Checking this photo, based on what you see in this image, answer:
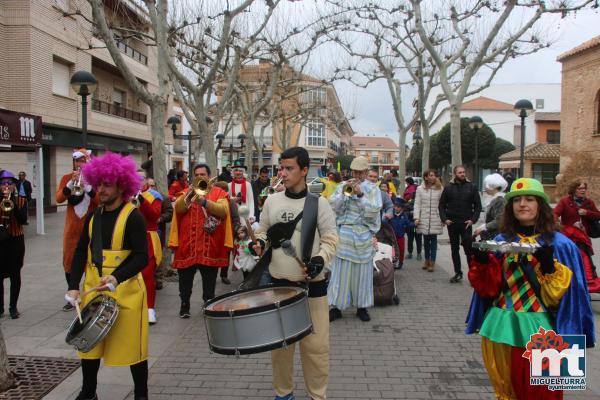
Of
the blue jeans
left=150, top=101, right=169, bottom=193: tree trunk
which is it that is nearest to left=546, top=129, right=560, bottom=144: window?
the blue jeans

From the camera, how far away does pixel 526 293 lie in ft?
9.32

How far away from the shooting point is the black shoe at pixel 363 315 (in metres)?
6.13

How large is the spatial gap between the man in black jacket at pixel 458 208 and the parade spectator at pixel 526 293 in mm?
5319

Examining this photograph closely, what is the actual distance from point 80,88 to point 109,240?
7421 millimetres

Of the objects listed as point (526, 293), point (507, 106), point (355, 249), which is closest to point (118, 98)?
point (355, 249)

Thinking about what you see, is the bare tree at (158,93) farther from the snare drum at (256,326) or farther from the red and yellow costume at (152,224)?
the snare drum at (256,326)

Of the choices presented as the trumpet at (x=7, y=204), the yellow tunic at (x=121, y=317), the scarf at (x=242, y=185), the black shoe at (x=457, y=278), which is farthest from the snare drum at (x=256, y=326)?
the black shoe at (x=457, y=278)

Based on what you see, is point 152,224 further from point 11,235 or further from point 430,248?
point 430,248

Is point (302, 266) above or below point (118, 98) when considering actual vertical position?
below

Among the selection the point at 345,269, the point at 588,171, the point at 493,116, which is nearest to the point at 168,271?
the point at 345,269

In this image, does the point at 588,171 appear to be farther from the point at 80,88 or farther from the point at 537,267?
the point at 537,267

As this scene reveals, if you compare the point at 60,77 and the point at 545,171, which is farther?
the point at 545,171

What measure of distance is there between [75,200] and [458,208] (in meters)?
5.83

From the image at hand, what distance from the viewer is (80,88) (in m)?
9.74
